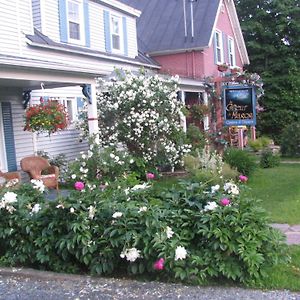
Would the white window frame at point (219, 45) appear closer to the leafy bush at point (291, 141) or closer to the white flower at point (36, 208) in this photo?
the leafy bush at point (291, 141)

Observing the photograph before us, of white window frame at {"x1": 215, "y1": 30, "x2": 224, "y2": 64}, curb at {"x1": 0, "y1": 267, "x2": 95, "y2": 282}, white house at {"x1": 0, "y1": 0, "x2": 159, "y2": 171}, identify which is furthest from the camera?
white window frame at {"x1": 215, "y1": 30, "x2": 224, "y2": 64}

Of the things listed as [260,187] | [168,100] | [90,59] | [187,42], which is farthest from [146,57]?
[260,187]

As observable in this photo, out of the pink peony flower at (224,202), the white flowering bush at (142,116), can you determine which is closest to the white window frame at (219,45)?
the white flowering bush at (142,116)

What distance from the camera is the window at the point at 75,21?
1390 centimetres

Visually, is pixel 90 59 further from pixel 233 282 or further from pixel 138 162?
pixel 233 282

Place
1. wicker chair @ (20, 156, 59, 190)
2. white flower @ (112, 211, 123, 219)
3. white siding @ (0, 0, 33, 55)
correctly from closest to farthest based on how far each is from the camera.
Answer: white flower @ (112, 211, 123, 219) → wicker chair @ (20, 156, 59, 190) → white siding @ (0, 0, 33, 55)

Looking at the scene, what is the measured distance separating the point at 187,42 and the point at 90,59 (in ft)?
23.1

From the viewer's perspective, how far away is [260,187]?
1012cm

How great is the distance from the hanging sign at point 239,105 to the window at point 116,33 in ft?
15.6

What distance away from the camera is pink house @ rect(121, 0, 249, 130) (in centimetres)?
2016

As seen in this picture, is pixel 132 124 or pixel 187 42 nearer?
pixel 132 124

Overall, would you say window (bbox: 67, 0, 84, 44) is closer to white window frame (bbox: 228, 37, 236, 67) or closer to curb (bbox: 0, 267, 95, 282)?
curb (bbox: 0, 267, 95, 282)

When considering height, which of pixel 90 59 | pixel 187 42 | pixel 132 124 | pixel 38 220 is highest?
pixel 187 42

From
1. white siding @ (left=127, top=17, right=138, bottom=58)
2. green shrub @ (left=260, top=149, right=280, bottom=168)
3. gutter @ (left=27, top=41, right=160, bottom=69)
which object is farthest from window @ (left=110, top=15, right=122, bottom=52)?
green shrub @ (left=260, top=149, right=280, bottom=168)
